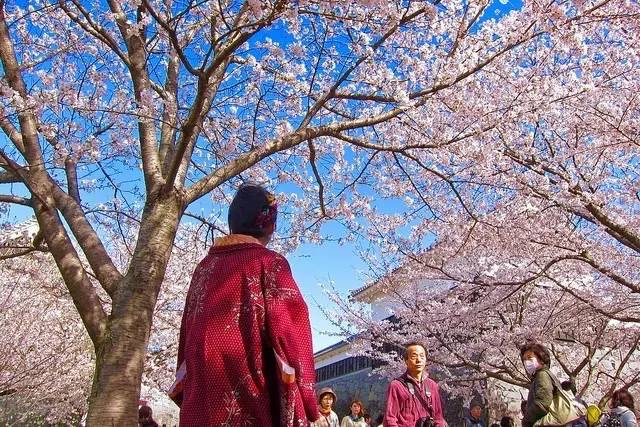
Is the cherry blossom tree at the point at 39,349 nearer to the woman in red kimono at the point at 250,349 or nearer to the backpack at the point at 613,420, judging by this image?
the backpack at the point at 613,420

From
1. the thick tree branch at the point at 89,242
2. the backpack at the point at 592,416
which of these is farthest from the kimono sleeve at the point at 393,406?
the thick tree branch at the point at 89,242

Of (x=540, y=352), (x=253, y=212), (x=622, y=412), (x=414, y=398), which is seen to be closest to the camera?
(x=253, y=212)

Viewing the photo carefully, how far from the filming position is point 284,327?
215 cm

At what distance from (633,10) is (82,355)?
42.7 feet

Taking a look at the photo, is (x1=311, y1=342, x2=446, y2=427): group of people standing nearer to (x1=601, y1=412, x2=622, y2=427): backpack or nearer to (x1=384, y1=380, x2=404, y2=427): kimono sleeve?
(x1=384, y1=380, x2=404, y2=427): kimono sleeve

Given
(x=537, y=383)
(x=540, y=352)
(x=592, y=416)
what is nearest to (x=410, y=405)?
(x=537, y=383)

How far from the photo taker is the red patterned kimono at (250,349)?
6.99 feet

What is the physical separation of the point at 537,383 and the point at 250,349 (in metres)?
2.46

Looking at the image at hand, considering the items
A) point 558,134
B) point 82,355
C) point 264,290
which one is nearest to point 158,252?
point 264,290

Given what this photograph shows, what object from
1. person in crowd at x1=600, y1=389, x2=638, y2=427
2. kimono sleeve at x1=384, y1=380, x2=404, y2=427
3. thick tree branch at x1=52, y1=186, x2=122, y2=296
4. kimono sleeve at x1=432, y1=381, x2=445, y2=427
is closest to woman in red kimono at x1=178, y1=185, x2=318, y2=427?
kimono sleeve at x1=384, y1=380, x2=404, y2=427

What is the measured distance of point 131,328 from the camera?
12.7ft

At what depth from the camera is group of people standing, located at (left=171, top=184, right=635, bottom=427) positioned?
7.00 feet

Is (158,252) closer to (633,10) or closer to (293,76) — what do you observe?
(293,76)

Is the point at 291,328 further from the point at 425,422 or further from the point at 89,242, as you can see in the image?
the point at 89,242
